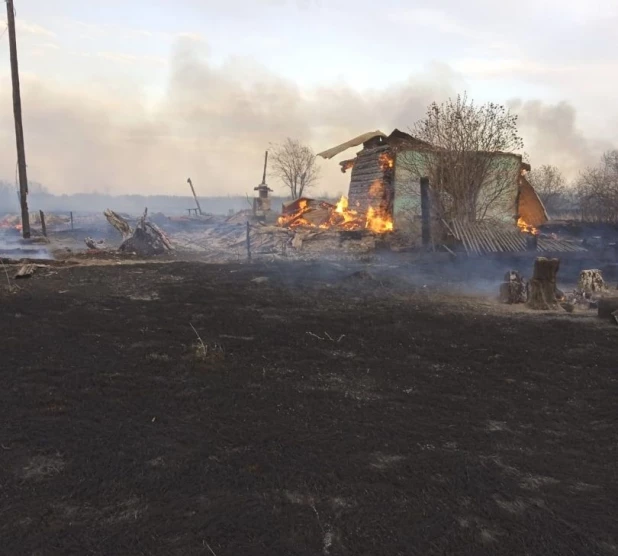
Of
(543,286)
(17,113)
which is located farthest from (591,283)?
(17,113)

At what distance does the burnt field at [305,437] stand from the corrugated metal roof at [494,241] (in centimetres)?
713

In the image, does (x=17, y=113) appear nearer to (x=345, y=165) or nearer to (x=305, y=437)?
(x=345, y=165)

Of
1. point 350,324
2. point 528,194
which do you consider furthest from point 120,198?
point 350,324

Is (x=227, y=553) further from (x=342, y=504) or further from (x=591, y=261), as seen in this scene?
(x=591, y=261)

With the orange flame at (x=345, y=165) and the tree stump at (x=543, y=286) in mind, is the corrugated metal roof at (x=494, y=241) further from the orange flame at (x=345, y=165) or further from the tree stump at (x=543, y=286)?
the orange flame at (x=345, y=165)

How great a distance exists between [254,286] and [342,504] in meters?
8.69

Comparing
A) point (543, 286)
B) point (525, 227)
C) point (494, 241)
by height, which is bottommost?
point (543, 286)

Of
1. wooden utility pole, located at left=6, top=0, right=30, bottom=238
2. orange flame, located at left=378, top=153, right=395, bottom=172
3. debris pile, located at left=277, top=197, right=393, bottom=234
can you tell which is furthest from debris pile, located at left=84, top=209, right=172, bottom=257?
orange flame, located at left=378, top=153, right=395, bottom=172

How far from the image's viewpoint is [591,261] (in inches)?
584

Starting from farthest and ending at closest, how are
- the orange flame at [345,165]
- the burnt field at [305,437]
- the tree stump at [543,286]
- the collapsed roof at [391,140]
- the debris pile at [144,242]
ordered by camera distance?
the orange flame at [345,165] → the collapsed roof at [391,140] → the debris pile at [144,242] → the tree stump at [543,286] → the burnt field at [305,437]

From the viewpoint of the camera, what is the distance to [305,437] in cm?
371

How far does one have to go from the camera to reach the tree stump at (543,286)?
30.7 feet

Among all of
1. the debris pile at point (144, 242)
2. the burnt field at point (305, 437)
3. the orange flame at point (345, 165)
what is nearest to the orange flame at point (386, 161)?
the orange flame at point (345, 165)

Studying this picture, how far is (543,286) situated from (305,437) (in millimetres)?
7733
